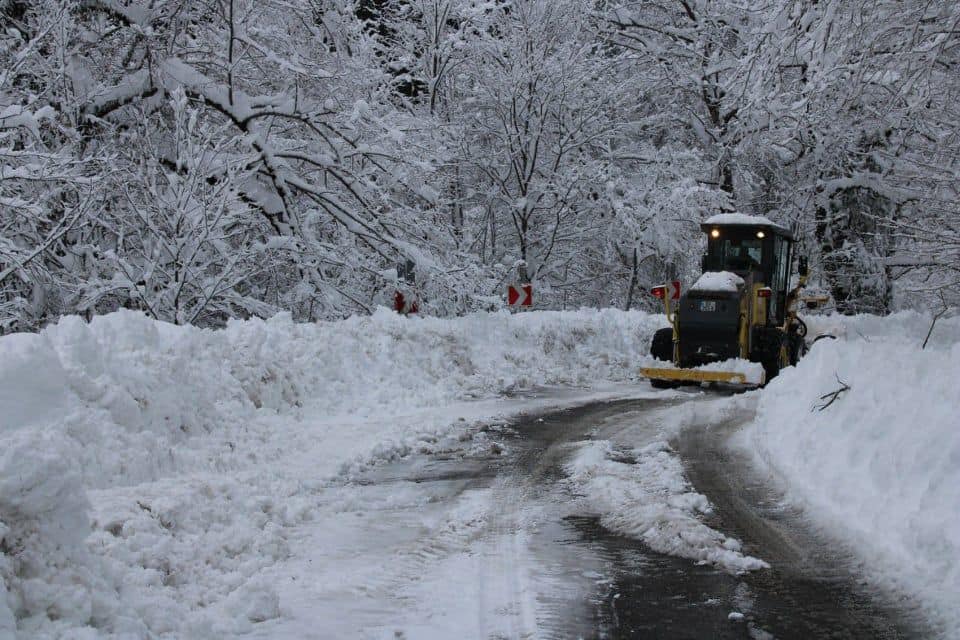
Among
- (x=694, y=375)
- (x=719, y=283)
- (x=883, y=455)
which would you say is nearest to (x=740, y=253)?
(x=719, y=283)

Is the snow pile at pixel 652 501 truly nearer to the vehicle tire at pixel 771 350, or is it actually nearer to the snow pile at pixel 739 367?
the snow pile at pixel 739 367

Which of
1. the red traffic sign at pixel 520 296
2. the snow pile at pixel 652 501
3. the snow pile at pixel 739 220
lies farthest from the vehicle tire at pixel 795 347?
the snow pile at pixel 652 501

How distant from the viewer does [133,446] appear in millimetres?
7000

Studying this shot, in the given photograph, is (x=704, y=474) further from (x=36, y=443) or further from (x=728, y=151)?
(x=728, y=151)

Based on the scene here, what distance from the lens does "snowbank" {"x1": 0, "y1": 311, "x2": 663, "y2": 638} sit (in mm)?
3969

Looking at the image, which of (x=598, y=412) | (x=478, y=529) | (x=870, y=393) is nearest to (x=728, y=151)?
(x=598, y=412)

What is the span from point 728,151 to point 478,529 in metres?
23.4

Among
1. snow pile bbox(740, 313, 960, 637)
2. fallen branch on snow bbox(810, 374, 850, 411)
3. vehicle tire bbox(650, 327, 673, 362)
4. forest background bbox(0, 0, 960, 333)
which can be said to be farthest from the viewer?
vehicle tire bbox(650, 327, 673, 362)

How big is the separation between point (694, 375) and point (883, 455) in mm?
8226

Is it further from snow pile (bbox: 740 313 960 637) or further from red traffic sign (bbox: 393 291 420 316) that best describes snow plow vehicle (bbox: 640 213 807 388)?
snow pile (bbox: 740 313 960 637)

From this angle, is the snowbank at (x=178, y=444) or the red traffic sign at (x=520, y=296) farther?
the red traffic sign at (x=520, y=296)

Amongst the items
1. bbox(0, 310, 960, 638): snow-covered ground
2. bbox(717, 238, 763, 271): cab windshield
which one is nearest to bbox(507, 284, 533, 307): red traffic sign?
bbox(717, 238, 763, 271): cab windshield

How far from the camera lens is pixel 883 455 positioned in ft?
21.4

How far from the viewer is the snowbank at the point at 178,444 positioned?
3969 mm
